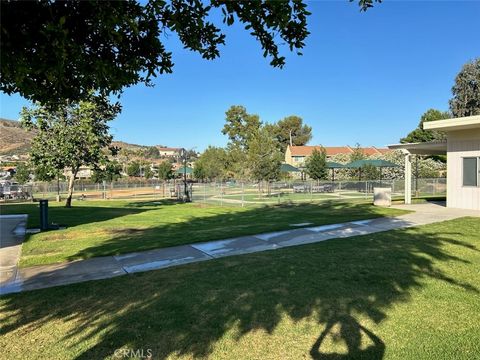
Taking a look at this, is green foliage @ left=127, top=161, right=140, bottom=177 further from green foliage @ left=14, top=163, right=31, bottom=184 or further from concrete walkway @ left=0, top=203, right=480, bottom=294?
concrete walkway @ left=0, top=203, right=480, bottom=294

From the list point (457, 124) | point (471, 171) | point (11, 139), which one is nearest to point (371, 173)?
point (471, 171)

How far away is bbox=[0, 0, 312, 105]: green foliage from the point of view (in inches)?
121

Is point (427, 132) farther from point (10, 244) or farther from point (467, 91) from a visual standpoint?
point (10, 244)

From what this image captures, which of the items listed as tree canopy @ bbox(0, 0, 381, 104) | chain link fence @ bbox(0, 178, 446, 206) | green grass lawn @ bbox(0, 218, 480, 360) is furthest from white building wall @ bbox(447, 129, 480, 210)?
tree canopy @ bbox(0, 0, 381, 104)

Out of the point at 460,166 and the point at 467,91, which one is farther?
the point at 467,91

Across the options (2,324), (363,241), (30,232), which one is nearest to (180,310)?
(2,324)

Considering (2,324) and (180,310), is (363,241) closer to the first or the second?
(180,310)

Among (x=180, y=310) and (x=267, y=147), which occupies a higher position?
(x=267, y=147)

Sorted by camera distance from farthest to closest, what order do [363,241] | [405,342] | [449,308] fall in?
[363,241] < [449,308] < [405,342]

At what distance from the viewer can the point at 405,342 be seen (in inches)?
152

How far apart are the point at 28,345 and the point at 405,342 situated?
380 centimetres

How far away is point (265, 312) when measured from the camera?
4.64m

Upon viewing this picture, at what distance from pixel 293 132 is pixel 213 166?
30.9m
